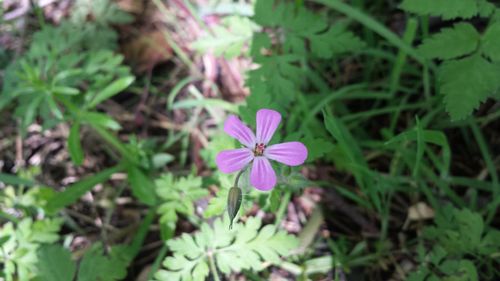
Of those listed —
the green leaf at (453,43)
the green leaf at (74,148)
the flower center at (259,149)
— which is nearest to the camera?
the flower center at (259,149)

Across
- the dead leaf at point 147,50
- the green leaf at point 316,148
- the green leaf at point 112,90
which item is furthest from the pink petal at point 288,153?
the dead leaf at point 147,50

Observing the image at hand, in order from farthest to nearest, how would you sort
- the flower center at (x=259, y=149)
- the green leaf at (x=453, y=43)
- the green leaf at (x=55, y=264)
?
the green leaf at (x=55, y=264) → the green leaf at (x=453, y=43) → the flower center at (x=259, y=149)

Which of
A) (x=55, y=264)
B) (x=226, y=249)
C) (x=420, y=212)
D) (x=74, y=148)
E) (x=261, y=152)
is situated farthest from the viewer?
(x=420, y=212)

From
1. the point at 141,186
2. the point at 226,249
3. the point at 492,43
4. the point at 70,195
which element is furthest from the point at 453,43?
the point at 70,195

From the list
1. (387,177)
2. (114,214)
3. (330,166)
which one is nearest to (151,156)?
(114,214)

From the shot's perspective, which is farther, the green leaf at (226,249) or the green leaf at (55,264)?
the green leaf at (55,264)

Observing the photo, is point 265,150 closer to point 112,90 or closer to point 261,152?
point 261,152

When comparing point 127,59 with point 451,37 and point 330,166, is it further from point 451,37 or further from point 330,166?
point 451,37

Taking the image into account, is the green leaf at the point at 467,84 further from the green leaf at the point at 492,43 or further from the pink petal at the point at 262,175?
the pink petal at the point at 262,175

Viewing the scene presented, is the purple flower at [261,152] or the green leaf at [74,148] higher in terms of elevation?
the purple flower at [261,152]
